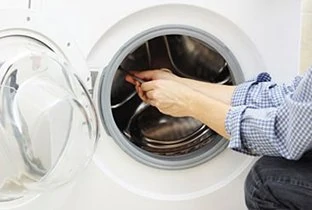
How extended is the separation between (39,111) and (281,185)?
18.6 inches

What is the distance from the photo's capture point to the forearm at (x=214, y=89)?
118 cm

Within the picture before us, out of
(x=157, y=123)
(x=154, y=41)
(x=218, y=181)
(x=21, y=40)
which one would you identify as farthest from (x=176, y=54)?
(x=21, y=40)

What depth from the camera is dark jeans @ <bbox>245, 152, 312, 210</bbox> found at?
934 millimetres

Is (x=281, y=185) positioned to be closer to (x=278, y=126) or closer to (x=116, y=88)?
(x=278, y=126)

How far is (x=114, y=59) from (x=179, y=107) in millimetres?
176

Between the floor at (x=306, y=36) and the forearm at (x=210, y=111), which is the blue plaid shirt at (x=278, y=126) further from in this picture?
the floor at (x=306, y=36)

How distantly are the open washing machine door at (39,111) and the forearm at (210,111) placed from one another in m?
0.21

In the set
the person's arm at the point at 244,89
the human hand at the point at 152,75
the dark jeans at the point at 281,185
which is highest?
the human hand at the point at 152,75

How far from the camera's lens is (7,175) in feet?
3.27

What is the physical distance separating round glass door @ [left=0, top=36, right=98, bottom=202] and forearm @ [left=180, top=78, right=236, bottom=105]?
273 mm

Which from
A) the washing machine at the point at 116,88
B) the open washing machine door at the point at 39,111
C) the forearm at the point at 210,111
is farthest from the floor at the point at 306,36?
the open washing machine door at the point at 39,111

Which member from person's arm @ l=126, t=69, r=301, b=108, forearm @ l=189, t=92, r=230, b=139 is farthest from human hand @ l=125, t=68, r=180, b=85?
forearm @ l=189, t=92, r=230, b=139

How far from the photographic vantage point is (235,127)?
37.4 inches

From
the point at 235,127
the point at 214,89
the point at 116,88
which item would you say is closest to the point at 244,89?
the point at 214,89
